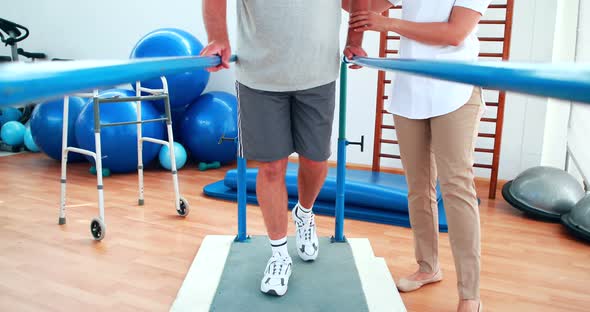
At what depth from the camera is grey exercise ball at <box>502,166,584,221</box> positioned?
2.74 meters

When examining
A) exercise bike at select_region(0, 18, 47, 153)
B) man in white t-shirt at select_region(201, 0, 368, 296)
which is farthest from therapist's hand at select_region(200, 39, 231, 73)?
exercise bike at select_region(0, 18, 47, 153)

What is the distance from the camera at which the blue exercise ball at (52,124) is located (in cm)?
392

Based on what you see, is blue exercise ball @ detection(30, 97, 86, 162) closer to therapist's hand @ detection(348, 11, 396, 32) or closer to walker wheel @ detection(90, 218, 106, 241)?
walker wheel @ detection(90, 218, 106, 241)

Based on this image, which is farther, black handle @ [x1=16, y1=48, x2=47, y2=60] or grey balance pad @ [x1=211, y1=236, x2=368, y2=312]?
black handle @ [x1=16, y1=48, x2=47, y2=60]

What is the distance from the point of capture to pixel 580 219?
8.09 ft

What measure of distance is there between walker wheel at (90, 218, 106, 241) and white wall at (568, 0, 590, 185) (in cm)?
261

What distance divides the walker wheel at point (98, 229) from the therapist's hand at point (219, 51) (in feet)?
4.28

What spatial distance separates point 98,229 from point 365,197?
1.47 m

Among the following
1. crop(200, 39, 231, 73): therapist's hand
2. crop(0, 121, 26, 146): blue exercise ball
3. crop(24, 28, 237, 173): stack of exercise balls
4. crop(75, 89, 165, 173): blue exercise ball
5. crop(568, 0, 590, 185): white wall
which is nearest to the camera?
crop(200, 39, 231, 73): therapist's hand

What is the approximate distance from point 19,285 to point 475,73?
194 centimetres

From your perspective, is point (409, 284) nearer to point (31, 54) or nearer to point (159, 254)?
point (159, 254)

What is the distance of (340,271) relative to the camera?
188cm

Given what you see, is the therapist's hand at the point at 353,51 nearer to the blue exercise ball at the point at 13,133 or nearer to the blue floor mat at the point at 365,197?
the blue floor mat at the point at 365,197

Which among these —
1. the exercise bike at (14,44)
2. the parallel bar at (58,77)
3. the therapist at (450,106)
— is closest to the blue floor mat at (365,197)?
the therapist at (450,106)
